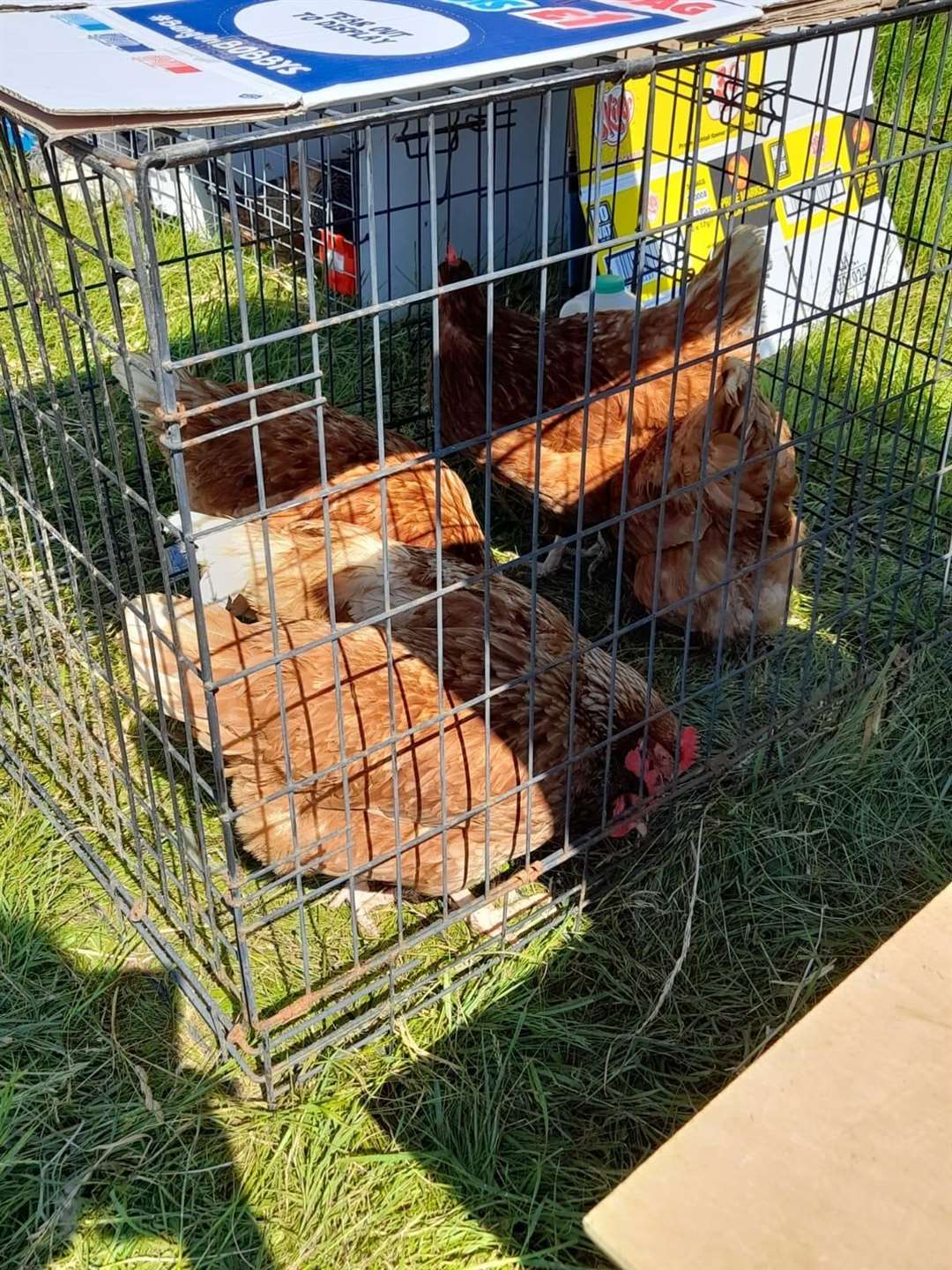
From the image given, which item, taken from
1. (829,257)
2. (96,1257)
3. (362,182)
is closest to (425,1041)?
(96,1257)

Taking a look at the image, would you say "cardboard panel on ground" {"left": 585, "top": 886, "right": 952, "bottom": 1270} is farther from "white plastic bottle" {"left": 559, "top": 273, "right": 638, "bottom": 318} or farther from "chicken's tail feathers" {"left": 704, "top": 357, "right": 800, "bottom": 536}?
"white plastic bottle" {"left": 559, "top": 273, "right": 638, "bottom": 318}

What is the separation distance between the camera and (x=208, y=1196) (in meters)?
1.97

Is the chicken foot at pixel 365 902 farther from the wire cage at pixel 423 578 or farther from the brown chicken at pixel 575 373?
the brown chicken at pixel 575 373

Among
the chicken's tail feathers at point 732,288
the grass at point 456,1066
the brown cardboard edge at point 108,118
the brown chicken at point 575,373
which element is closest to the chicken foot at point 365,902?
the grass at point 456,1066

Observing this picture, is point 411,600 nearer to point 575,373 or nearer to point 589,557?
point 575,373

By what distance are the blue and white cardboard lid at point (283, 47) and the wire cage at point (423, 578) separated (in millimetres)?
57

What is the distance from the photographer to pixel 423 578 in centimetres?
254

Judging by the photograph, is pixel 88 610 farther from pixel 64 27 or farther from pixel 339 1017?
pixel 64 27

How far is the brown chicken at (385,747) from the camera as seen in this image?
215cm

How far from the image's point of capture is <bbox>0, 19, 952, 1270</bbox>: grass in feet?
6.37

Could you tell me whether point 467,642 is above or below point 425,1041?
above

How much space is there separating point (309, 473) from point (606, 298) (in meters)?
1.41

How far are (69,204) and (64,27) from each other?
3.52m

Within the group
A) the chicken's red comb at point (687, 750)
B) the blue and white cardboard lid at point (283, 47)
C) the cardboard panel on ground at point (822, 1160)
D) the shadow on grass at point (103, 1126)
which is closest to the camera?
the cardboard panel on ground at point (822, 1160)
